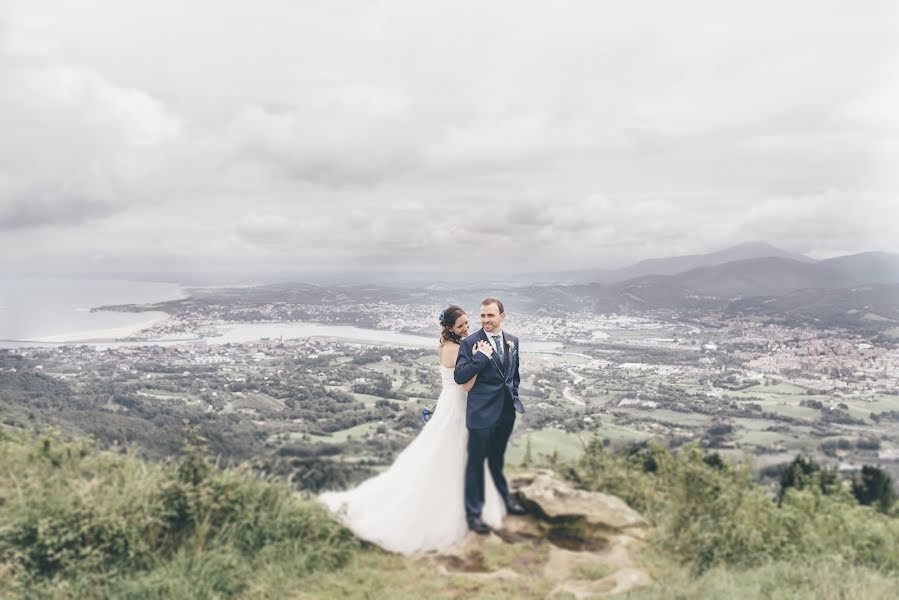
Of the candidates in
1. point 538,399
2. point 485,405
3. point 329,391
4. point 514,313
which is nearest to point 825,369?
point 514,313

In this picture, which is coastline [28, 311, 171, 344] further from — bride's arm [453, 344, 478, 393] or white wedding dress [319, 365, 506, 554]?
bride's arm [453, 344, 478, 393]

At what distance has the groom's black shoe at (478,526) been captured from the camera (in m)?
5.48

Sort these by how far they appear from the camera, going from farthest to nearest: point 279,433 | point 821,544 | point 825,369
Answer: point 825,369, point 279,433, point 821,544

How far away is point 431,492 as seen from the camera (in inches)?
216

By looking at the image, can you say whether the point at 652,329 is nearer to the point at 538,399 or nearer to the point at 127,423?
the point at 538,399

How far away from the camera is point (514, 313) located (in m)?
37.1

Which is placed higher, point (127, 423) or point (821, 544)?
point (821, 544)

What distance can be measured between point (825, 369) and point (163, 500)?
49.1 m

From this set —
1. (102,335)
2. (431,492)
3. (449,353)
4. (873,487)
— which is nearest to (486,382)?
(449,353)

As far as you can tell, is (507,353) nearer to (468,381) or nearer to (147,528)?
(468,381)

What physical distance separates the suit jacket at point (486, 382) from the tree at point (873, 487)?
39.1ft

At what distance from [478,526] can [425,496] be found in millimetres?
675

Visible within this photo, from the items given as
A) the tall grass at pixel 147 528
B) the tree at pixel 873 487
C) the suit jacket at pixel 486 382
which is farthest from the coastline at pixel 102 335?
the tree at pixel 873 487

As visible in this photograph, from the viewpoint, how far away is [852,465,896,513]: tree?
1241cm
